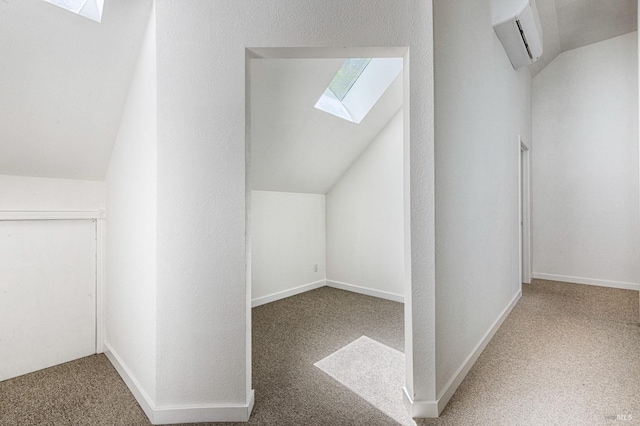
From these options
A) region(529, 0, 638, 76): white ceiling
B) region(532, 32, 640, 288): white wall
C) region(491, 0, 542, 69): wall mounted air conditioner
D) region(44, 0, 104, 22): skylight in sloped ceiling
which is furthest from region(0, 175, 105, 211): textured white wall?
region(532, 32, 640, 288): white wall

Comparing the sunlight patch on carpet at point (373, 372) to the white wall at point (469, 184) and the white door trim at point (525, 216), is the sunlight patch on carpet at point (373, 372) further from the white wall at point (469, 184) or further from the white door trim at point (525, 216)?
the white door trim at point (525, 216)

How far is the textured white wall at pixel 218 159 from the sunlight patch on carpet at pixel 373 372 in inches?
22.5

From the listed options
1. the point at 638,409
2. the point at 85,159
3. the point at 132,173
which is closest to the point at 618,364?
the point at 638,409

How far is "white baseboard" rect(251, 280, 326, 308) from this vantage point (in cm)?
327

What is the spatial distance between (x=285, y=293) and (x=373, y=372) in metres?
1.80

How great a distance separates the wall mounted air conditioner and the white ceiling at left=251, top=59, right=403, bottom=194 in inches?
33.7

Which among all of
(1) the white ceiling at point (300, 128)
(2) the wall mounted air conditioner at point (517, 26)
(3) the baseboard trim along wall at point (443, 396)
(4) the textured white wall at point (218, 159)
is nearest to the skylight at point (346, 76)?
(1) the white ceiling at point (300, 128)

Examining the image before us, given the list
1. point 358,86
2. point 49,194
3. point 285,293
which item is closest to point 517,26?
point 358,86

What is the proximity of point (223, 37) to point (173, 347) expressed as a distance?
5.05 feet

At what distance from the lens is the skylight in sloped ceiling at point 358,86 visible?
9.41ft

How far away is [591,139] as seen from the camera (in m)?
3.86

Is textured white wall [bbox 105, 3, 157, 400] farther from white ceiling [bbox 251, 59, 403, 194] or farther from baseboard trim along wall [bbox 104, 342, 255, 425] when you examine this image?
white ceiling [bbox 251, 59, 403, 194]

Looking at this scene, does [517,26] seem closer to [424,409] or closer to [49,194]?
[424,409]

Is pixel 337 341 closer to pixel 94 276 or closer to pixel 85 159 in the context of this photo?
pixel 94 276
